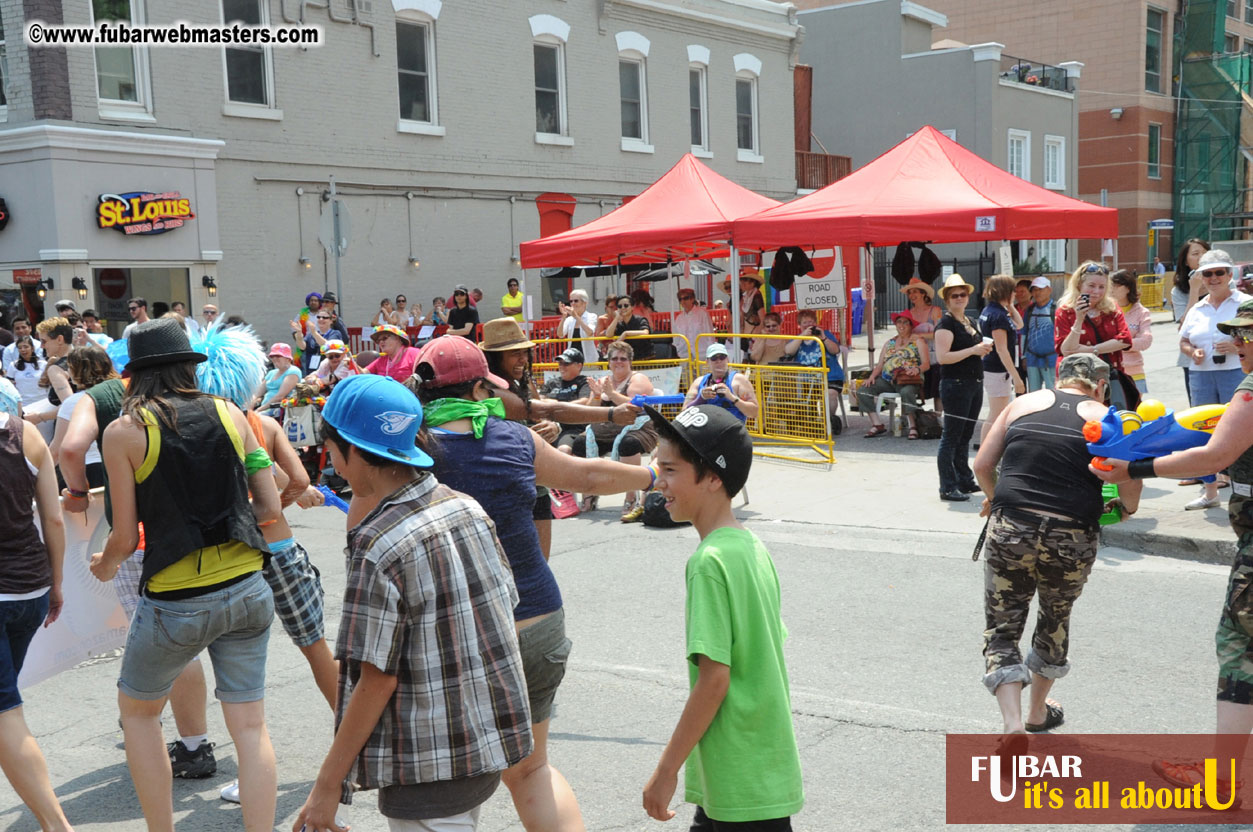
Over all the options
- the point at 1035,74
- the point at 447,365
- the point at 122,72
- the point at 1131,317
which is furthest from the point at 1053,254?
the point at 447,365

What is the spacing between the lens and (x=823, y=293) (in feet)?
53.2

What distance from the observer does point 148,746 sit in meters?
3.81

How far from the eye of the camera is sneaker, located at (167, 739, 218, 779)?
4.79 metres

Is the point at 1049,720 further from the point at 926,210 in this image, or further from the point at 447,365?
the point at 926,210

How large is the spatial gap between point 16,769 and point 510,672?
Answer: 6.94 ft

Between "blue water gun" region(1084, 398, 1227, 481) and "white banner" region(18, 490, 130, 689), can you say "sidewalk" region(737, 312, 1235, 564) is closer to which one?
"blue water gun" region(1084, 398, 1227, 481)

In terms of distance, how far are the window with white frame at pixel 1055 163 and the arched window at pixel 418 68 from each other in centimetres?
2336

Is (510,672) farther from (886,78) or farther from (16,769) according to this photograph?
(886,78)

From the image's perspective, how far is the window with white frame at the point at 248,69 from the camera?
1881 cm

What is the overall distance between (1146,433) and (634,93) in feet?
73.8

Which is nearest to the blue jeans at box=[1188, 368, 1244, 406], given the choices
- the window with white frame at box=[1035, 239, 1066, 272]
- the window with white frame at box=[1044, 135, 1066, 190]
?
the window with white frame at box=[1035, 239, 1066, 272]

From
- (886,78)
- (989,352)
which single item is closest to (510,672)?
(989,352)

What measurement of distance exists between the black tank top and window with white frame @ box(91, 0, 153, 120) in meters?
16.2

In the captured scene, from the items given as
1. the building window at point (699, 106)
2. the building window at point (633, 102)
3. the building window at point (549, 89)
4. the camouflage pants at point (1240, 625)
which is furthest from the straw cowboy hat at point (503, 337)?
the building window at point (699, 106)
